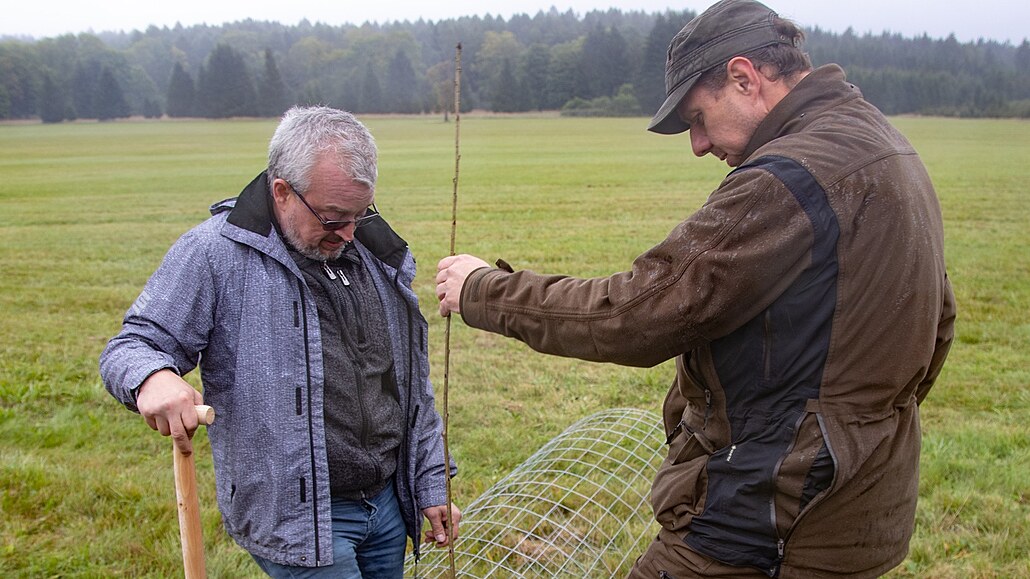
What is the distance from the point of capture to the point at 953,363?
780 centimetres

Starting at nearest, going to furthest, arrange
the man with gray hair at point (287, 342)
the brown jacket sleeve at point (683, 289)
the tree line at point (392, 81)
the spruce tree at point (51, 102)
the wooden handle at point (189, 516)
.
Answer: the brown jacket sleeve at point (683, 289), the wooden handle at point (189, 516), the man with gray hair at point (287, 342), the spruce tree at point (51, 102), the tree line at point (392, 81)

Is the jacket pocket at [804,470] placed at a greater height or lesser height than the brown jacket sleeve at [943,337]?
lesser

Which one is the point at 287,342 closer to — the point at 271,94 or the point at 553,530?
the point at 553,530

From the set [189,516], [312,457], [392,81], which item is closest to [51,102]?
[392,81]

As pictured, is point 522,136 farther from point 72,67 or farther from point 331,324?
point 72,67

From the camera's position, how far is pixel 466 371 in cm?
772

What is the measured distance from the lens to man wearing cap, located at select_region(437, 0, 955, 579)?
1986mm

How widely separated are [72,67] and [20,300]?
97.4 meters

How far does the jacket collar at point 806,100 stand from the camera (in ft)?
7.10

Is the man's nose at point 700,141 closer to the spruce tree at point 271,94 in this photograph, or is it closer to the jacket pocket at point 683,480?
the jacket pocket at point 683,480

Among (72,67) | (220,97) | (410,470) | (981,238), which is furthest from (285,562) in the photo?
(72,67)

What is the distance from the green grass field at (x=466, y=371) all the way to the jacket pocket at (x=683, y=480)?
104 inches

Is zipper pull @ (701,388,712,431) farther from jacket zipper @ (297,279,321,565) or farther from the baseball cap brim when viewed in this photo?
jacket zipper @ (297,279,321,565)

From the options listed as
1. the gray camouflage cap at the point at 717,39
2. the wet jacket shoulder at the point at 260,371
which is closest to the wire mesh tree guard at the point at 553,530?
the wet jacket shoulder at the point at 260,371
